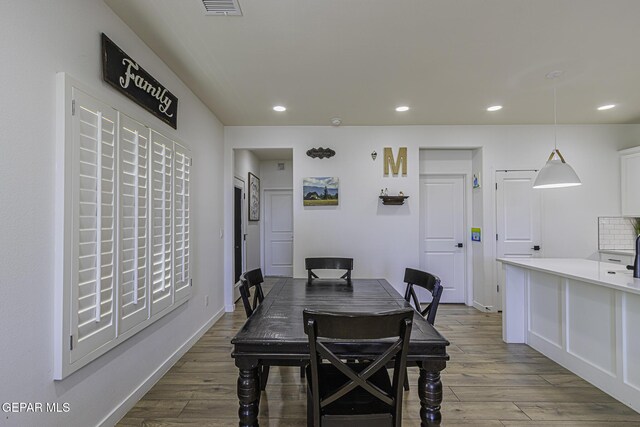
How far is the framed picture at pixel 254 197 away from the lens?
5.58 meters

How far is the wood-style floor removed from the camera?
2.02 metres

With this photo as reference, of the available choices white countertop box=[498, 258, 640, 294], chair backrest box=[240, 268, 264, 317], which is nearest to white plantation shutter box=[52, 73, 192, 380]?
chair backrest box=[240, 268, 264, 317]

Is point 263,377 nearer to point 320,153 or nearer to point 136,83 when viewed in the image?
point 136,83

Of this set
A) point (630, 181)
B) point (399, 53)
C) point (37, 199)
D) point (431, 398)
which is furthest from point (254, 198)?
point (630, 181)

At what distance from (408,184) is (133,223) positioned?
135 inches

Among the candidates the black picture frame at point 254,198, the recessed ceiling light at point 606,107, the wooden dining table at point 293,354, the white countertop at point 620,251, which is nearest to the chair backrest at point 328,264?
the wooden dining table at point 293,354

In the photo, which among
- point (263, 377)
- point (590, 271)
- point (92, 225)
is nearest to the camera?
point (92, 225)

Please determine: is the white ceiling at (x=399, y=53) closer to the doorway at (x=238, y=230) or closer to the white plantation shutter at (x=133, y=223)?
the white plantation shutter at (x=133, y=223)

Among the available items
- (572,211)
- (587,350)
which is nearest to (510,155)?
(572,211)

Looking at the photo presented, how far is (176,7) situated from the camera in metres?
1.92

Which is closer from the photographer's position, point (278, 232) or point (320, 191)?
point (320, 191)

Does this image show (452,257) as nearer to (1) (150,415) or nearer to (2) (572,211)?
(2) (572,211)

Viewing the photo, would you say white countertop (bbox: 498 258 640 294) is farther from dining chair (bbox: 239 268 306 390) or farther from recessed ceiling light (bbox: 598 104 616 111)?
dining chair (bbox: 239 268 306 390)

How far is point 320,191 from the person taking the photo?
4.32 meters
